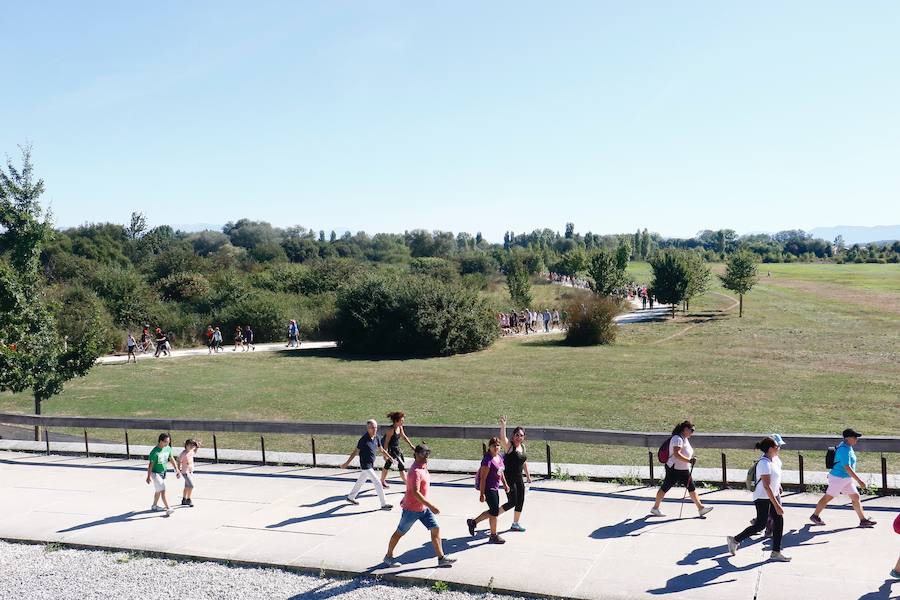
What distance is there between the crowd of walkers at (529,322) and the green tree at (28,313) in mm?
29078

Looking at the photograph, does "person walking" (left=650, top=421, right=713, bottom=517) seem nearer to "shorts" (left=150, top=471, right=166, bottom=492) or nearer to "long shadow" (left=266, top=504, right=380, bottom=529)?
"long shadow" (left=266, top=504, right=380, bottom=529)

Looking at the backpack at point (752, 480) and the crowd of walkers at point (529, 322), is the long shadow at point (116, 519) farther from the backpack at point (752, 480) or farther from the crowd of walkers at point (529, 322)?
the crowd of walkers at point (529, 322)

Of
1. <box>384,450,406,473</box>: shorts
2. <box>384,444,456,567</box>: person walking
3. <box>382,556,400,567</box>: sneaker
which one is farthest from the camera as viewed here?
<box>384,450,406,473</box>: shorts

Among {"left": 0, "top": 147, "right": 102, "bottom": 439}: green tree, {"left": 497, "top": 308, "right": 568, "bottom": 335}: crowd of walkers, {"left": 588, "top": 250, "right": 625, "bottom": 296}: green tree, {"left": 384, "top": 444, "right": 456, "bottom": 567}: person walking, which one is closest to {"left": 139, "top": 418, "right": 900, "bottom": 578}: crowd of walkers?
{"left": 384, "top": 444, "right": 456, "bottom": 567}: person walking

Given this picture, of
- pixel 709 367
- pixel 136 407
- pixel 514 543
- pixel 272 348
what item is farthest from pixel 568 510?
pixel 272 348

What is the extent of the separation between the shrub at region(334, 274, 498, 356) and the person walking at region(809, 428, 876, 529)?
28.8 m

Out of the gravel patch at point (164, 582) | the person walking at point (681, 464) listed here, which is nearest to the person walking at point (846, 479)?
the person walking at point (681, 464)

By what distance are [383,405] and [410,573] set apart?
15.0 m

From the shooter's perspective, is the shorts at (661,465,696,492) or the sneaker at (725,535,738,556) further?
the shorts at (661,465,696,492)

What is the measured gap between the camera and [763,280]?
93.5 m

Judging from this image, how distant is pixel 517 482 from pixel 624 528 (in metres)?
1.60

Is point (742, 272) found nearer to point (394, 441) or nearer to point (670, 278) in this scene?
point (670, 278)

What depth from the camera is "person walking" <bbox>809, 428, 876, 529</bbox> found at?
9531 mm

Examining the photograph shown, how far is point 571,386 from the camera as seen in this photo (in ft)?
87.8
